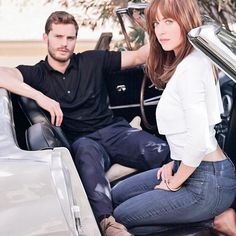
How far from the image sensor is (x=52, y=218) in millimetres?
1896

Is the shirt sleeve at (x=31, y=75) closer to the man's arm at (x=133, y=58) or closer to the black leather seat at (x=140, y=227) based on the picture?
the man's arm at (x=133, y=58)

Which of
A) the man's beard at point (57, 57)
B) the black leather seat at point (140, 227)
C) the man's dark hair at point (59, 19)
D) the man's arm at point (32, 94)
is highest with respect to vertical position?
the man's dark hair at point (59, 19)

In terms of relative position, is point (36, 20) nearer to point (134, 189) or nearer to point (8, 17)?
point (8, 17)

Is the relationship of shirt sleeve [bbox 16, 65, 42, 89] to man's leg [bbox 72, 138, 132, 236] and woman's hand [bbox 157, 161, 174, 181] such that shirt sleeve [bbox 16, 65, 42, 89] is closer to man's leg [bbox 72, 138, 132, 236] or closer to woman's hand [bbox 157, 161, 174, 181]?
man's leg [bbox 72, 138, 132, 236]

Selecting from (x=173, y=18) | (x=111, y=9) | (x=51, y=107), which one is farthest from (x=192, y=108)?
(x=111, y=9)

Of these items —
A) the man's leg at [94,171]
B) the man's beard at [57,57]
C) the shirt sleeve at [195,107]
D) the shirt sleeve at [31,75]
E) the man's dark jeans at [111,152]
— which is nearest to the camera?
the shirt sleeve at [195,107]

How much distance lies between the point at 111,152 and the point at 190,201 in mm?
990

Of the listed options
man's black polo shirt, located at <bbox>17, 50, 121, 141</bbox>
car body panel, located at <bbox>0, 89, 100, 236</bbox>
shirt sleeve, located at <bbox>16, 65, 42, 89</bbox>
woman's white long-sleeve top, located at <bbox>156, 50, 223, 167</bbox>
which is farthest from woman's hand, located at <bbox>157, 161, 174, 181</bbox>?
shirt sleeve, located at <bbox>16, 65, 42, 89</bbox>

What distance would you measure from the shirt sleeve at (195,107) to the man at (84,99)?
2.52ft

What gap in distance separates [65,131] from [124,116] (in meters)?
0.62

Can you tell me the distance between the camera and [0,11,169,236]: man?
129 inches

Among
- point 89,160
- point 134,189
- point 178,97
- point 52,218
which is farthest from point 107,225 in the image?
point 52,218

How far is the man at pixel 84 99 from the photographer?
3266mm

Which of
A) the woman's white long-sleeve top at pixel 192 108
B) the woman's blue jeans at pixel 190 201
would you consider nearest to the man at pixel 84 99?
the woman's blue jeans at pixel 190 201
